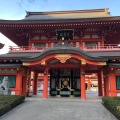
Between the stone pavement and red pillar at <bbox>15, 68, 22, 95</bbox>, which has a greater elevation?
red pillar at <bbox>15, 68, 22, 95</bbox>

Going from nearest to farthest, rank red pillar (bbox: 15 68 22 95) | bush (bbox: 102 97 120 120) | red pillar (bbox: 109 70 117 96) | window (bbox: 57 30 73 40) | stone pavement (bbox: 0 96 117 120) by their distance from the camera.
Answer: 1. bush (bbox: 102 97 120 120)
2. stone pavement (bbox: 0 96 117 120)
3. red pillar (bbox: 109 70 117 96)
4. red pillar (bbox: 15 68 22 95)
5. window (bbox: 57 30 73 40)

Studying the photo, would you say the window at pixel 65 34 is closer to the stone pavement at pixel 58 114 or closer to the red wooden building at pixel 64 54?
the red wooden building at pixel 64 54

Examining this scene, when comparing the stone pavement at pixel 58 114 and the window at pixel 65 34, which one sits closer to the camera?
the stone pavement at pixel 58 114

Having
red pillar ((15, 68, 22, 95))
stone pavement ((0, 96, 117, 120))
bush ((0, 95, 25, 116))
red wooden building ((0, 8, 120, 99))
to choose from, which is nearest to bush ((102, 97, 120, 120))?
stone pavement ((0, 96, 117, 120))

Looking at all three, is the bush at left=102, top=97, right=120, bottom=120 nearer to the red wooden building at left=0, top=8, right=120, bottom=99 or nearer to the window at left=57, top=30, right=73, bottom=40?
the red wooden building at left=0, top=8, right=120, bottom=99

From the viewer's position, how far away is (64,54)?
52.4 ft

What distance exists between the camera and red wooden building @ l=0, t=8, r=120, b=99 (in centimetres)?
1597

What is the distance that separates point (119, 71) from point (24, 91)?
10518mm

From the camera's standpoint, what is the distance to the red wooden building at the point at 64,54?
52.4ft

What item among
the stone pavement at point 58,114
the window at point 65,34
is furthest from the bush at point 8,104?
the window at point 65,34

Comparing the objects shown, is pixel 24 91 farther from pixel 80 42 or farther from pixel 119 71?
pixel 119 71

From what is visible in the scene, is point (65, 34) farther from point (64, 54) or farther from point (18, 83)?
point (18, 83)

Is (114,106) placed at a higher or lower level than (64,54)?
lower

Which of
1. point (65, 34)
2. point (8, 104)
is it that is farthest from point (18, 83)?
point (65, 34)
